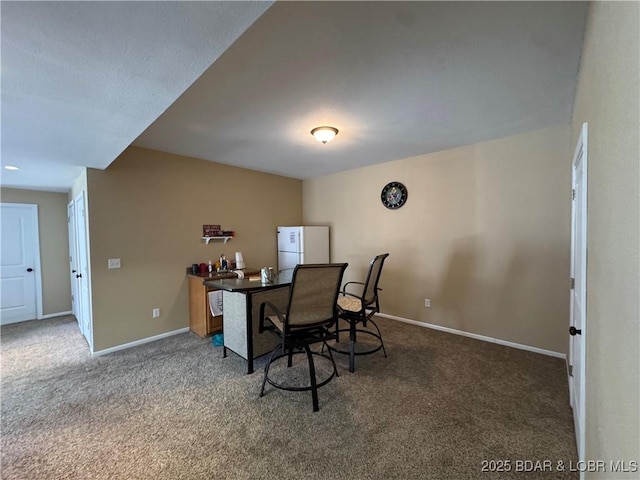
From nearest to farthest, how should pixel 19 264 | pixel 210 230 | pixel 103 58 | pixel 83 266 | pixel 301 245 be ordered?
pixel 103 58 → pixel 83 266 → pixel 210 230 → pixel 19 264 → pixel 301 245

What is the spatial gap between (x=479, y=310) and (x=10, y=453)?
451 cm

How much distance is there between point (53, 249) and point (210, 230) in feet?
10.4

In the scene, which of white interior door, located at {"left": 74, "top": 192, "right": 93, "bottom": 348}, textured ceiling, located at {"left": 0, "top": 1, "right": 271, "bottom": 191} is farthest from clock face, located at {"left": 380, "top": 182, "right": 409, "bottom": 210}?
white interior door, located at {"left": 74, "top": 192, "right": 93, "bottom": 348}

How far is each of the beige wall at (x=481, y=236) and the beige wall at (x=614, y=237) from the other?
84.0 inches

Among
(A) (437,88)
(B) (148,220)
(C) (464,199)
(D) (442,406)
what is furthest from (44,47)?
(C) (464,199)

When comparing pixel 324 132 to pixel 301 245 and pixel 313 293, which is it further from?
pixel 301 245

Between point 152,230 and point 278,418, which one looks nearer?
point 278,418

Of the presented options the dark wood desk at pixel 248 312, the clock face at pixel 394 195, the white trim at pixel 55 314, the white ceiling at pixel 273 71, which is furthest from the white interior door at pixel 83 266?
the clock face at pixel 394 195

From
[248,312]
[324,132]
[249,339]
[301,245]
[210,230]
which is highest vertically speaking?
[324,132]

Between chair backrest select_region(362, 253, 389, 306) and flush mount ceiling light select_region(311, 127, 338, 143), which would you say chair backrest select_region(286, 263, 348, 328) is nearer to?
chair backrest select_region(362, 253, 389, 306)

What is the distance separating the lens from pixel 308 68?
6.02 feet

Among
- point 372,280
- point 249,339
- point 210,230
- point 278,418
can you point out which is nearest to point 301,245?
point 210,230

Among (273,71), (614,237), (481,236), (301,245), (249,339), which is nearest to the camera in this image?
(614,237)

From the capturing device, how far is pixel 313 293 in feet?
6.97
